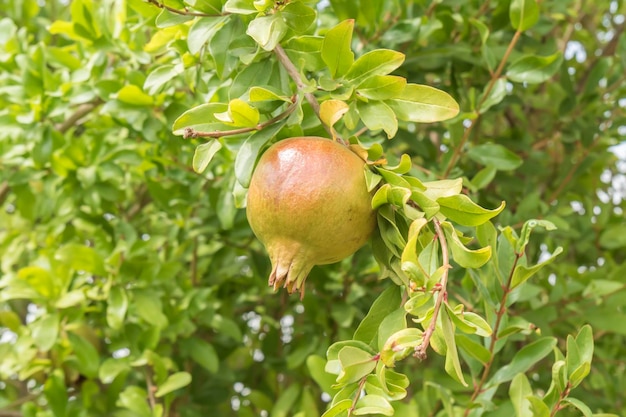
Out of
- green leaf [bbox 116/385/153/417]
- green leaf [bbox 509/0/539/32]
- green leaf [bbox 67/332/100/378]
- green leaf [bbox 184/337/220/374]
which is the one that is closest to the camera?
green leaf [bbox 509/0/539/32]

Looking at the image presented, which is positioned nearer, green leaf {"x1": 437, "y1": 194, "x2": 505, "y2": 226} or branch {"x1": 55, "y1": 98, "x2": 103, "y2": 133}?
green leaf {"x1": 437, "y1": 194, "x2": 505, "y2": 226}

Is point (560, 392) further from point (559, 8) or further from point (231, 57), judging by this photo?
point (559, 8)

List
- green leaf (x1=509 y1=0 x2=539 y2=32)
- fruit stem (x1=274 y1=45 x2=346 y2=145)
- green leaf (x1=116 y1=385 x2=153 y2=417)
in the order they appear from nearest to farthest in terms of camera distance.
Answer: fruit stem (x1=274 y1=45 x2=346 y2=145), green leaf (x1=509 y1=0 x2=539 y2=32), green leaf (x1=116 y1=385 x2=153 y2=417)

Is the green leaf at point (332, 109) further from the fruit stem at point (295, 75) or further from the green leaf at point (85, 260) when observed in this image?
the green leaf at point (85, 260)

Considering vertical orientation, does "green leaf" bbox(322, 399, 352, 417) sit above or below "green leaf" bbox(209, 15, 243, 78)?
below

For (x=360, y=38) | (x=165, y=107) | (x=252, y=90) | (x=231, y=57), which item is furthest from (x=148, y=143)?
(x=252, y=90)

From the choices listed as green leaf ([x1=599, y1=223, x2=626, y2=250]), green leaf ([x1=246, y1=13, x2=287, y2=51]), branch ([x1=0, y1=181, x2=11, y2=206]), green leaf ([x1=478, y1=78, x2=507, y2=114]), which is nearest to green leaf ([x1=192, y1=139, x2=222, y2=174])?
green leaf ([x1=246, y1=13, x2=287, y2=51])

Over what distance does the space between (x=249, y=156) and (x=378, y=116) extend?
0.13 meters

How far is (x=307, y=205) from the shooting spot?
2.14 feet

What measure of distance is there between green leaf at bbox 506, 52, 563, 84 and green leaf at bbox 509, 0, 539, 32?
0.07m

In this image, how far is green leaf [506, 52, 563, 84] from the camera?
1178 millimetres

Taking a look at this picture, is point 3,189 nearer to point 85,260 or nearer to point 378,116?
point 85,260

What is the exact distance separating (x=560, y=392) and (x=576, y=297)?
0.60 meters

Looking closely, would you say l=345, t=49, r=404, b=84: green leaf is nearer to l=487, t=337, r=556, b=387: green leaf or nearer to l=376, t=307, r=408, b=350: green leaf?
l=376, t=307, r=408, b=350: green leaf
